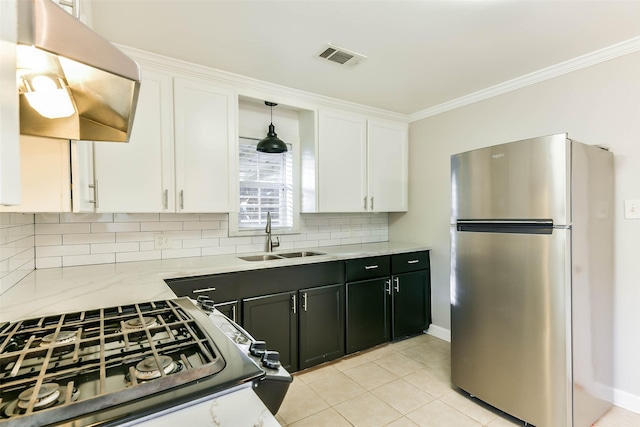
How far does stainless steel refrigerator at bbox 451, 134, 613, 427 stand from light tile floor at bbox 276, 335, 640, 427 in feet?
0.41

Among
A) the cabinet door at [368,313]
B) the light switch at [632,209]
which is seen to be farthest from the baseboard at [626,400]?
the cabinet door at [368,313]

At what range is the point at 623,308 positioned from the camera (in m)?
2.18

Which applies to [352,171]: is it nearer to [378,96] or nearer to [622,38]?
[378,96]

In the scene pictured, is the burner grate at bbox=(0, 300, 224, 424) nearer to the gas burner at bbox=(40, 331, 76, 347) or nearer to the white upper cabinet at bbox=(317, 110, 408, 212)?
the gas burner at bbox=(40, 331, 76, 347)

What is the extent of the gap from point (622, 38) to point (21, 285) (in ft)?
12.5

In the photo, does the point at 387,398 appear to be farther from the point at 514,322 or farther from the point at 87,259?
the point at 87,259

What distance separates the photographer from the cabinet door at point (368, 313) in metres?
2.86

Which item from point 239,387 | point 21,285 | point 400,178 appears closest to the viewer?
point 239,387

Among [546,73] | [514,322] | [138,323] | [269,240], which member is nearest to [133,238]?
[269,240]

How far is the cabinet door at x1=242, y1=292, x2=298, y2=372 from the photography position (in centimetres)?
233

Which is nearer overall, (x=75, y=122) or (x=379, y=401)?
(x=75, y=122)

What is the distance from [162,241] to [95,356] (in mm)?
1918

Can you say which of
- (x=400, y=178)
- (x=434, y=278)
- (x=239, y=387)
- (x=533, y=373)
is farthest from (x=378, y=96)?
(x=239, y=387)

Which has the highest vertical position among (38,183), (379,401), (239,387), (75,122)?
(75,122)
